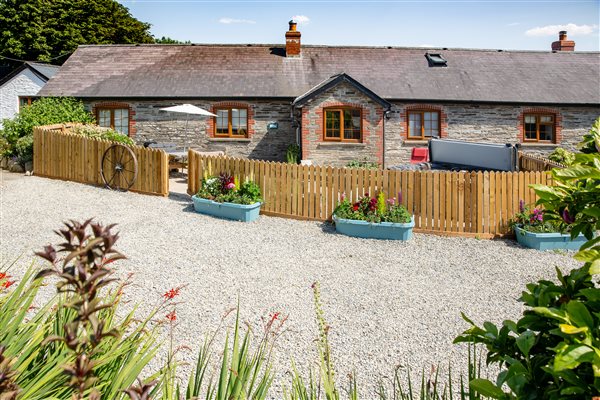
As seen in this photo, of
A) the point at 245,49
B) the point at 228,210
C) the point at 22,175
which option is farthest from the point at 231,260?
the point at 245,49

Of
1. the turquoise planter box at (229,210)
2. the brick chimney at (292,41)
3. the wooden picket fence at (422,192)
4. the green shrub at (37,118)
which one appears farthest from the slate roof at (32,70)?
the wooden picket fence at (422,192)

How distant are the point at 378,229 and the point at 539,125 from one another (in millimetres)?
14986

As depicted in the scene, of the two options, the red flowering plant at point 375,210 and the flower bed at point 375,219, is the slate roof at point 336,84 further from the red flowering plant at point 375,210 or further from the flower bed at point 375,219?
the flower bed at point 375,219

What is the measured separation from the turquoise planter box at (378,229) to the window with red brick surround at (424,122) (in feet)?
38.2

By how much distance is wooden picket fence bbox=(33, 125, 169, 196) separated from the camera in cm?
1362

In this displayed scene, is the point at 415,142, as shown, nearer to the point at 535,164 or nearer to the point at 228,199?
the point at 535,164

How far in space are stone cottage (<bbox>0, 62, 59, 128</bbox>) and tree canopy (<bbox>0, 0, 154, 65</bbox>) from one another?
1272 cm

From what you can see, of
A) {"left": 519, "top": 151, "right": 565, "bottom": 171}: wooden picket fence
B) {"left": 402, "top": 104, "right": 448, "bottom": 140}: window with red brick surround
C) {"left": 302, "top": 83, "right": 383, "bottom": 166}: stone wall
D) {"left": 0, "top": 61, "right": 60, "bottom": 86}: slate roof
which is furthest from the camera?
{"left": 0, "top": 61, "right": 60, "bottom": 86}: slate roof

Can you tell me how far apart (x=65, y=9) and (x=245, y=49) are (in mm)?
28107

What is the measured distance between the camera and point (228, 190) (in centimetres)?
1209

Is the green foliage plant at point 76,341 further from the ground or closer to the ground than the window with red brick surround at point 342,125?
closer to the ground

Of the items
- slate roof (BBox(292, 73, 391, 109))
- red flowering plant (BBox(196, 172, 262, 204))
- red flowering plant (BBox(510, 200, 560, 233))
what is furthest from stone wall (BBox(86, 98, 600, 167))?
red flowering plant (BBox(510, 200, 560, 233))

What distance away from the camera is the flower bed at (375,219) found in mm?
10422

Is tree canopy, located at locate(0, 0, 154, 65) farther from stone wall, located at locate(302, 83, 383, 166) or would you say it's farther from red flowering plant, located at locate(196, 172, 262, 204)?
red flowering plant, located at locate(196, 172, 262, 204)
